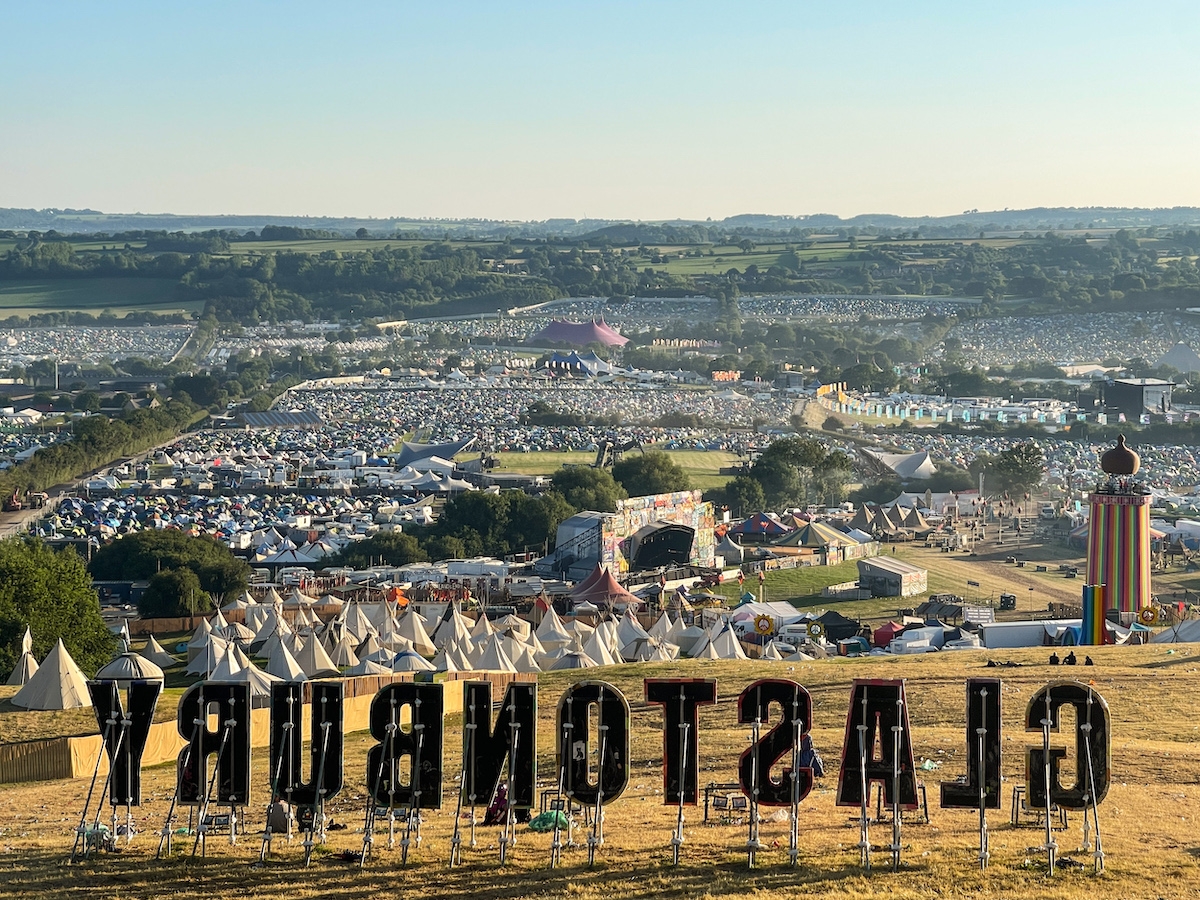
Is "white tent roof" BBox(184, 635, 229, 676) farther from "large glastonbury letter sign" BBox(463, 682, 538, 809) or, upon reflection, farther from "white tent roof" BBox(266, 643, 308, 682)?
"large glastonbury letter sign" BBox(463, 682, 538, 809)

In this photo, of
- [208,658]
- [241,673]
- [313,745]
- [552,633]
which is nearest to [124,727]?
[313,745]

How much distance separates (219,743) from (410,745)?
204cm

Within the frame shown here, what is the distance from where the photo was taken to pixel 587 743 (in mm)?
17141

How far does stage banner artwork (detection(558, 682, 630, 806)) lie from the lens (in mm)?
17141

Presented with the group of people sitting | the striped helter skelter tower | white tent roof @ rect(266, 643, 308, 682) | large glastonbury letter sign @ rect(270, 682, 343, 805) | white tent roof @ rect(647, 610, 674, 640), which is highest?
large glastonbury letter sign @ rect(270, 682, 343, 805)

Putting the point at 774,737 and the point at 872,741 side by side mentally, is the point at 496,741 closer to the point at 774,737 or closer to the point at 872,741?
the point at 774,737

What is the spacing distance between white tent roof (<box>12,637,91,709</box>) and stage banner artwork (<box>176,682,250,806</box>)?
14764 mm

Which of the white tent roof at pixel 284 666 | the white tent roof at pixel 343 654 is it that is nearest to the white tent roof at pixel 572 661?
the white tent roof at pixel 343 654

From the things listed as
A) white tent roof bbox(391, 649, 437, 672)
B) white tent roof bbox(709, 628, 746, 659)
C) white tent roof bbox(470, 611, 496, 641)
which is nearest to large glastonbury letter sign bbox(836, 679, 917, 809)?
white tent roof bbox(391, 649, 437, 672)

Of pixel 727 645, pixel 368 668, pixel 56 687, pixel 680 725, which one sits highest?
pixel 680 725

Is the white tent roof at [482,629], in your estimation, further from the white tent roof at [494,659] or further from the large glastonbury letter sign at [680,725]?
the large glastonbury letter sign at [680,725]

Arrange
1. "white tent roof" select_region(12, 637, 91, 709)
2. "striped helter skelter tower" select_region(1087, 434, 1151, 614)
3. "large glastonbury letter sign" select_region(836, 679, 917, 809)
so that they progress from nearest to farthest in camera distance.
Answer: "large glastonbury letter sign" select_region(836, 679, 917, 809) < "white tent roof" select_region(12, 637, 91, 709) < "striped helter skelter tower" select_region(1087, 434, 1151, 614)

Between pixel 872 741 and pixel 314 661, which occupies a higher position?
pixel 872 741

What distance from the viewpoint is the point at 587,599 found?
49375mm
